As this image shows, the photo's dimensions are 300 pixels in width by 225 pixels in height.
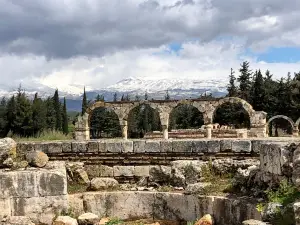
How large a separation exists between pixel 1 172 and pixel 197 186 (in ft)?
12.9

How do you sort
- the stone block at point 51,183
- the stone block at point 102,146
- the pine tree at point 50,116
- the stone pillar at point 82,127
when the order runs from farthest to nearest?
the pine tree at point 50,116 → the stone pillar at point 82,127 → the stone block at point 102,146 → the stone block at point 51,183

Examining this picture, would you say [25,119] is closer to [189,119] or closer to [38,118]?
[38,118]

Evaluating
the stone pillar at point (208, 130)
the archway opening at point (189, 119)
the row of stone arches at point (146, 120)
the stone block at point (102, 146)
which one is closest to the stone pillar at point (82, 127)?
the stone pillar at point (208, 130)

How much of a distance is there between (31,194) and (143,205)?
2349mm

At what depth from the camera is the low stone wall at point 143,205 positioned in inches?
367

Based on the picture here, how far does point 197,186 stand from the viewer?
945 cm

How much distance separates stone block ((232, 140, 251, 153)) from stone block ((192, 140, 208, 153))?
65 centimetres

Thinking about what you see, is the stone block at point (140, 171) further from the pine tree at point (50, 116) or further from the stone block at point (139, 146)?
the pine tree at point (50, 116)

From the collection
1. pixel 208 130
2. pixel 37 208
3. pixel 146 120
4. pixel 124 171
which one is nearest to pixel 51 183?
pixel 37 208

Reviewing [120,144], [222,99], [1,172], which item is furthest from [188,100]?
[1,172]

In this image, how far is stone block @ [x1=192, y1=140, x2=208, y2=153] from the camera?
1086cm

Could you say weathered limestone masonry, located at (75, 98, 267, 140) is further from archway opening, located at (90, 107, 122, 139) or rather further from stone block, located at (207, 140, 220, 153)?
archway opening, located at (90, 107, 122, 139)

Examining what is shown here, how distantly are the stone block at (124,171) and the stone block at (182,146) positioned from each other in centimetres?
113

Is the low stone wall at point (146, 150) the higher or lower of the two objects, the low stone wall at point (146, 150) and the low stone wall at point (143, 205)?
the higher
